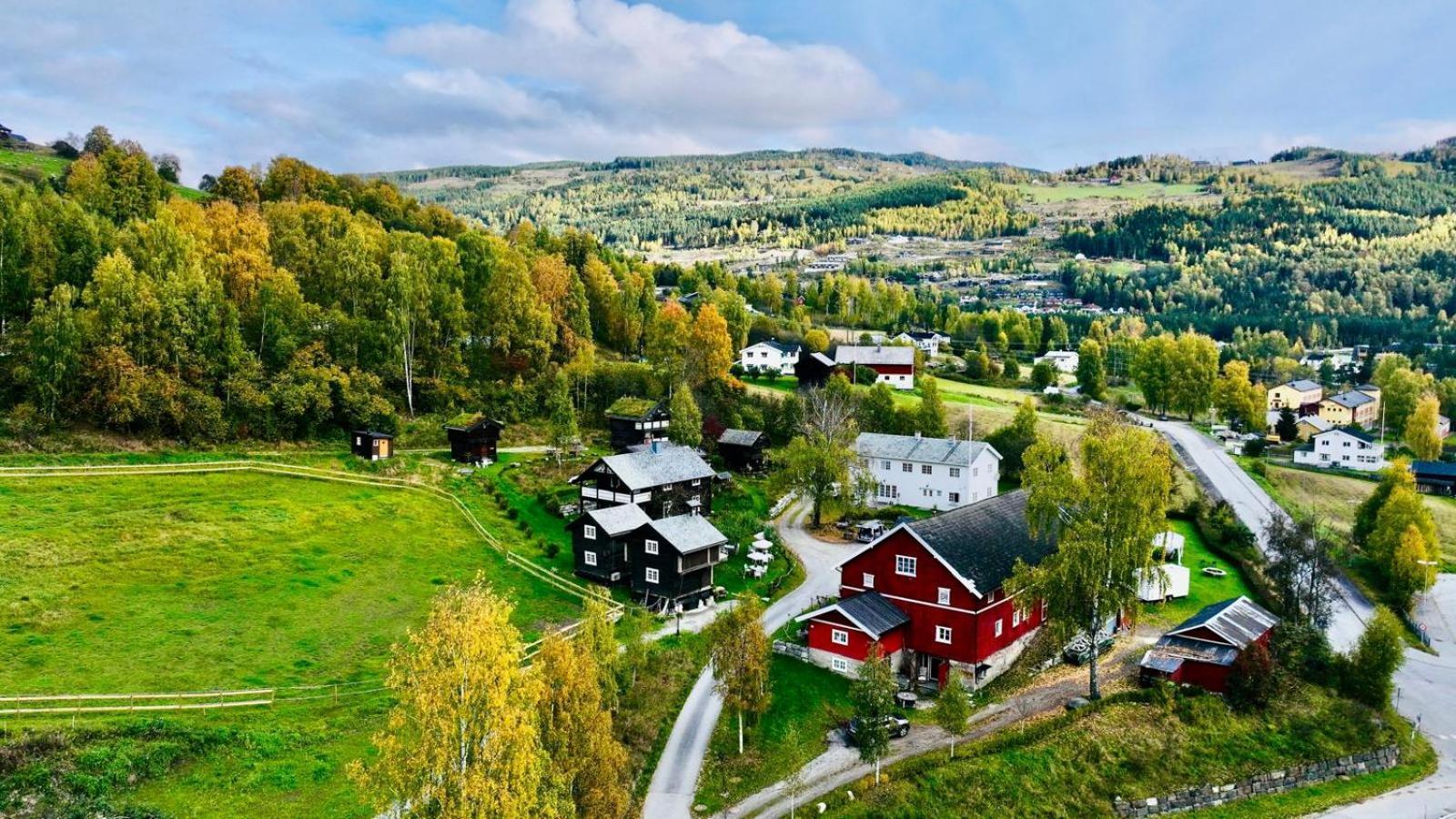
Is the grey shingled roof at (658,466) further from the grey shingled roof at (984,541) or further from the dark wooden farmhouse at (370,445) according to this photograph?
the grey shingled roof at (984,541)

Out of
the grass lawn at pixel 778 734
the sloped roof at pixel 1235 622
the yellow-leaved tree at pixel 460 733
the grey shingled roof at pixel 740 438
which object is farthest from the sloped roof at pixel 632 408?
the yellow-leaved tree at pixel 460 733

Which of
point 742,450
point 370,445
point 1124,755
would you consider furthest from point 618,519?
point 1124,755

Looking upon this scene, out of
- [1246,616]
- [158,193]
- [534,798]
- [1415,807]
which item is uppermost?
[158,193]

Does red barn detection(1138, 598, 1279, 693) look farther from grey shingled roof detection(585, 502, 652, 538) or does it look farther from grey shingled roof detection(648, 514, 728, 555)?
grey shingled roof detection(585, 502, 652, 538)

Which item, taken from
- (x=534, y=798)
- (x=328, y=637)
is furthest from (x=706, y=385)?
(x=534, y=798)

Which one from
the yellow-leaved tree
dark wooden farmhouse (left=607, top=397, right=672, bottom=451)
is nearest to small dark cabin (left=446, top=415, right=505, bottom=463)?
dark wooden farmhouse (left=607, top=397, right=672, bottom=451)

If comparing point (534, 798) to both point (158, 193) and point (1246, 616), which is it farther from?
point (158, 193)

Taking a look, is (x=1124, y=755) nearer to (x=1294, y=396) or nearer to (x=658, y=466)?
(x=658, y=466)
